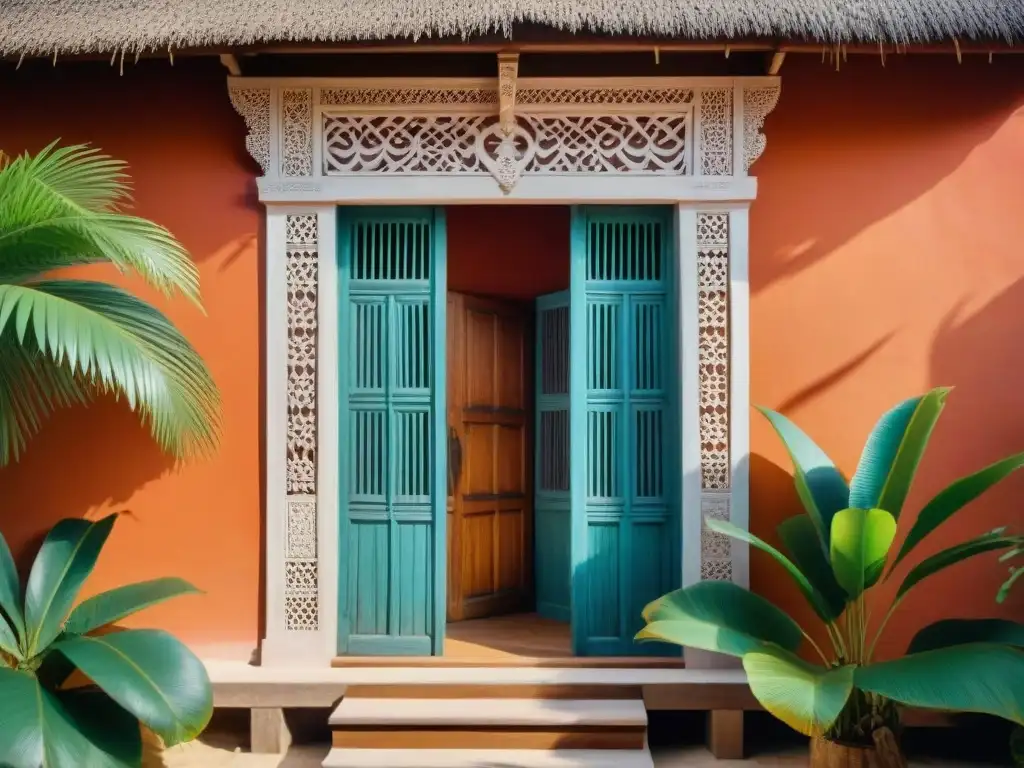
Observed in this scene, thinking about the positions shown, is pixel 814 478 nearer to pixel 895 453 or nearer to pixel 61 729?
pixel 895 453

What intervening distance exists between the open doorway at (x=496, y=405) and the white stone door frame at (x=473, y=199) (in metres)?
1.52

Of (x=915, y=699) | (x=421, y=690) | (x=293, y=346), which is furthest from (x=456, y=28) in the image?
(x=915, y=699)

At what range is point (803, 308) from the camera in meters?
4.69

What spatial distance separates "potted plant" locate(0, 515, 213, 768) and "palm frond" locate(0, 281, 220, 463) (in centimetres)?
57

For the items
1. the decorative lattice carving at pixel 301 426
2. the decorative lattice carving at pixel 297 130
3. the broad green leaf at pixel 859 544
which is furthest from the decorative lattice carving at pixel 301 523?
the broad green leaf at pixel 859 544

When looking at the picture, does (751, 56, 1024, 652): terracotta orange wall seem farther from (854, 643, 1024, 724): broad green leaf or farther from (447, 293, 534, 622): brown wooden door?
(447, 293, 534, 622): brown wooden door

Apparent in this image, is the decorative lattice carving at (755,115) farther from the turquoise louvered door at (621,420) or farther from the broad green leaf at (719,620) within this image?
the broad green leaf at (719,620)

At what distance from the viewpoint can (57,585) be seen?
164 inches

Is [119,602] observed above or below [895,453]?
below

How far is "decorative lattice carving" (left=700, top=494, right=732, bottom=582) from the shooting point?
4.58 m

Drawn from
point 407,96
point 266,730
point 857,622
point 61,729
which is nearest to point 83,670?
point 61,729

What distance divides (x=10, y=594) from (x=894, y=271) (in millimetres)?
4369

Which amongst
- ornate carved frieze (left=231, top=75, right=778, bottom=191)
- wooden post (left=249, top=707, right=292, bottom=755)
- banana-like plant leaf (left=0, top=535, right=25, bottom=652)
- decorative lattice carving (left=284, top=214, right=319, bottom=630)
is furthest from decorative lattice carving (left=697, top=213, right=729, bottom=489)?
banana-like plant leaf (left=0, top=535, right=25, bottom=652)

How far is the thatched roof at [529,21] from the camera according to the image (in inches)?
166
